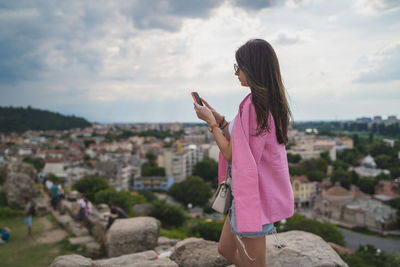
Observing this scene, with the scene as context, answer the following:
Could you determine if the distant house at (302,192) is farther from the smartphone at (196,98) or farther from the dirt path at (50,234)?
the smartphone at (196,98)

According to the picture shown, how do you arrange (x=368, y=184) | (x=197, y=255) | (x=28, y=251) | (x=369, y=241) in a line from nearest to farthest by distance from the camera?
(x=197, y=255)
(x=28, y=251)
(x=369, y=241)
(x=368, y=184)

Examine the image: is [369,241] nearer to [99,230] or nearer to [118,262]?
[99,230]

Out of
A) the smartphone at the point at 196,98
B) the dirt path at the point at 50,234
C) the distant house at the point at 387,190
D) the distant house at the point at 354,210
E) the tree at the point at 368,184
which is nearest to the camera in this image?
the smartphone at the point at 196,98

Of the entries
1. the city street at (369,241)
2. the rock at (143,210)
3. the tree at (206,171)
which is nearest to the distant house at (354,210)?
the city street at (369,241)

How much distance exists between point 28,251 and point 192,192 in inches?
1317

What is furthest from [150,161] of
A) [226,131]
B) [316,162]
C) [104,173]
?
[226,131]

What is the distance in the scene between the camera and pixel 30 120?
122 meters

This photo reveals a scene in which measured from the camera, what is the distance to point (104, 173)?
4856 centimetres

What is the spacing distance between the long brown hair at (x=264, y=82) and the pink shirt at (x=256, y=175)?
0.12 ft

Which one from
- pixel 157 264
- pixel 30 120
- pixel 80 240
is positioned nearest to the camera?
pixel 157 264

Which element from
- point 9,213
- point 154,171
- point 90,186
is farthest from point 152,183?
point 9,213

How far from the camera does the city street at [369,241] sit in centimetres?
2731

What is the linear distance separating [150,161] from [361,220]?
40350mm

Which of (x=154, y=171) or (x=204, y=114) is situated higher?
(x=204, y=114)
